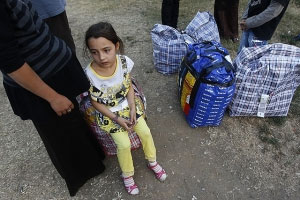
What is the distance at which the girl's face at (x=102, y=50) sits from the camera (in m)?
1.73

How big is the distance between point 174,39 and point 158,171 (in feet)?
5.44

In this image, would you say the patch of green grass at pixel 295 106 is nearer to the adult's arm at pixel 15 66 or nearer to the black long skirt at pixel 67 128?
the black long skirt at pixel 67 128

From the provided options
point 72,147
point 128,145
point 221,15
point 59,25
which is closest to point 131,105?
point 128,145

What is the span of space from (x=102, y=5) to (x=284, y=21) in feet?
11.6

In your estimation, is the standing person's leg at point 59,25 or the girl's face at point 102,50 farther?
the standing person's leg at point 59,25

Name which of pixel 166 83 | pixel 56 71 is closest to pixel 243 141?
pixel 166 83

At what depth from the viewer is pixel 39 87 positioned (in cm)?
133


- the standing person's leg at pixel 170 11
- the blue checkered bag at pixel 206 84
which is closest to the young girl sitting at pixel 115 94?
the blue checkered bag at pixel 206 84

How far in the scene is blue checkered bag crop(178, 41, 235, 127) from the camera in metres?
2.36

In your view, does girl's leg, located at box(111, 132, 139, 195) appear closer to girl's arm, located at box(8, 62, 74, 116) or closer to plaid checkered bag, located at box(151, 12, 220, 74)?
girl's arm, located at box(8, 62, 74, 116)

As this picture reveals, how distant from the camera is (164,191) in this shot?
221 centimetres

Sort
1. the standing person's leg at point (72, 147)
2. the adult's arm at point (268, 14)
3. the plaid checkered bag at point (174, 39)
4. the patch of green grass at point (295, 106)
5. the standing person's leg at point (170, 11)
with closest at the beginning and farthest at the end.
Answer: the standing person's leg at point (72, 147) → the adult's arm at point (268, 14) → the patch of green grass at point (295, 106) → the plaid checkered bag at point (174, 39) → the standing person's leg at point (170, 11)

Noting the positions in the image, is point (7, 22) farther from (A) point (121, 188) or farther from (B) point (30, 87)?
(A) point (121, 188)

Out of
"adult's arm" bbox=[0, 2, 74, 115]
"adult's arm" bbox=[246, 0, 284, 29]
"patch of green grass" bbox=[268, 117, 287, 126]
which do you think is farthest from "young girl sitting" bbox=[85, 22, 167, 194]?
"adult's arm" bbox=[246, 0, 284, 29]
